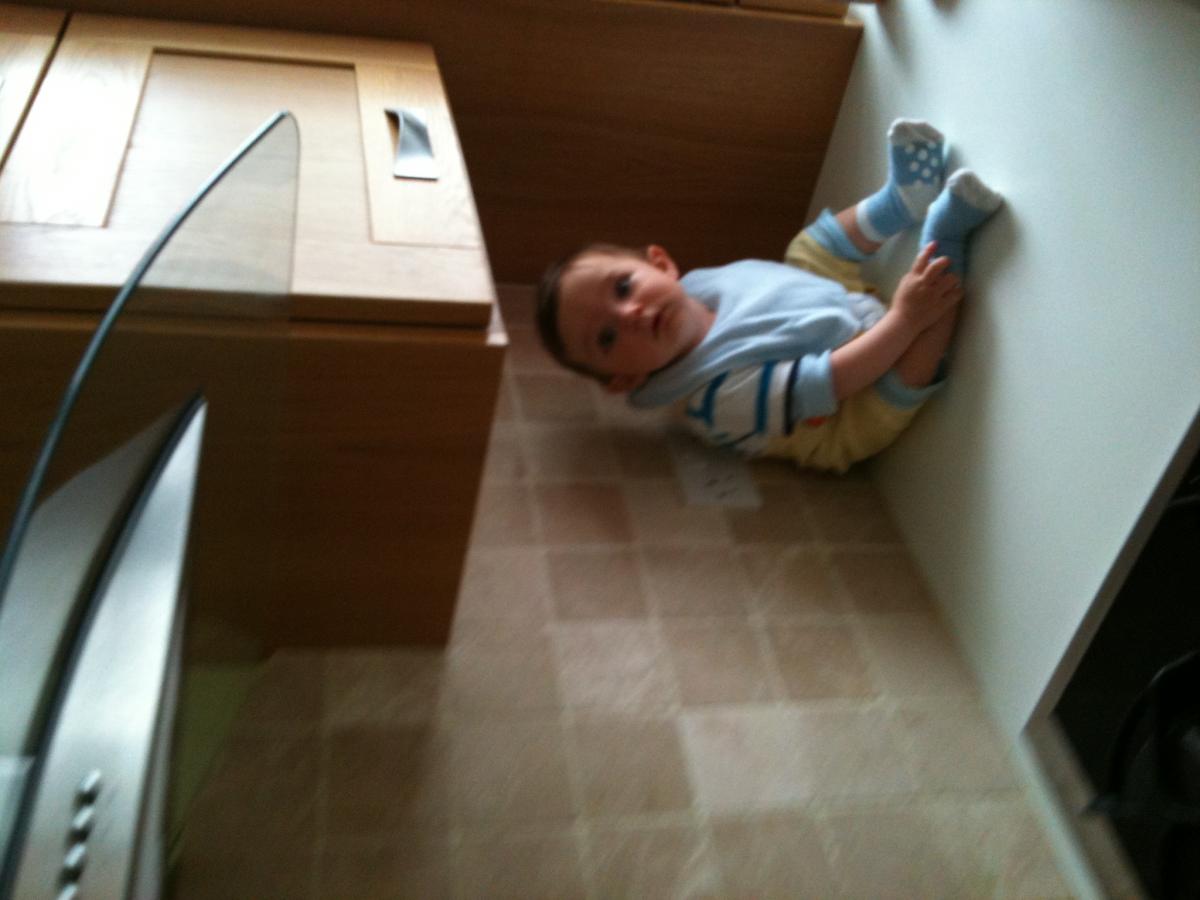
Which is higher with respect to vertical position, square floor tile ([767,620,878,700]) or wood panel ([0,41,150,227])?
wood panel ([0,41,150,227])

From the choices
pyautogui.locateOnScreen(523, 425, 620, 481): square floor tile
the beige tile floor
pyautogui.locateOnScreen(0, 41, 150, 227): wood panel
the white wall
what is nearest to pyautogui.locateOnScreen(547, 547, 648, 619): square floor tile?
the beige tile floor

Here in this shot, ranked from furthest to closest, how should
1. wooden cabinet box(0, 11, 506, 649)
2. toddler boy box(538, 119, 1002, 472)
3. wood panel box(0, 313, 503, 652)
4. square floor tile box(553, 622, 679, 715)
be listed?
1. toddler boy box(538, 119, 1002, 472)
2. square floor tile box(553, 622, 679, 715)
3. wooden cabinet box(0, 11, 506, 649)
4. wood panel box(0, 313, 503, 652)

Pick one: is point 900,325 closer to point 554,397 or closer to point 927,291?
point 927,291

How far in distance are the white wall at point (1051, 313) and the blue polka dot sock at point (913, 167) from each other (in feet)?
0.08

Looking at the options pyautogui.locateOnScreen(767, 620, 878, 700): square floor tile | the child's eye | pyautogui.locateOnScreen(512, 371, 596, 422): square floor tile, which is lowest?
pyautogui.locateOnScreen(767, 620, 878, 700): square floor tile

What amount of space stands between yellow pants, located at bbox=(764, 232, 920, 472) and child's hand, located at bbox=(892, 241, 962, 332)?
0.37ft

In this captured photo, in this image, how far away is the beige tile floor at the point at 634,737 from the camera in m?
0.92

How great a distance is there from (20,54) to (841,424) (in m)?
0.98

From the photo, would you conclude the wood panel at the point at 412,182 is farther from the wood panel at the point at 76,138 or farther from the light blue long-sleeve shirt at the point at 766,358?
the light blue long-sleeve shirt at the point at 766,358

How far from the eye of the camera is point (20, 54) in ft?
3.47

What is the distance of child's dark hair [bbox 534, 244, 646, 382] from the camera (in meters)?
1.24

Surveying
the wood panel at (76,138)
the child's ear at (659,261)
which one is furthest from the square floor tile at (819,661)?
the wood panel at (76,138)

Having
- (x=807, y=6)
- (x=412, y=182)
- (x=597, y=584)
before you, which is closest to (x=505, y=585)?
(x=597, y=584)

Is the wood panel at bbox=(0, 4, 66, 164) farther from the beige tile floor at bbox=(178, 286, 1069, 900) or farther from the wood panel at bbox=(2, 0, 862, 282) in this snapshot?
the beige tile floor at bbox=(178, 286, 1069, 900)
